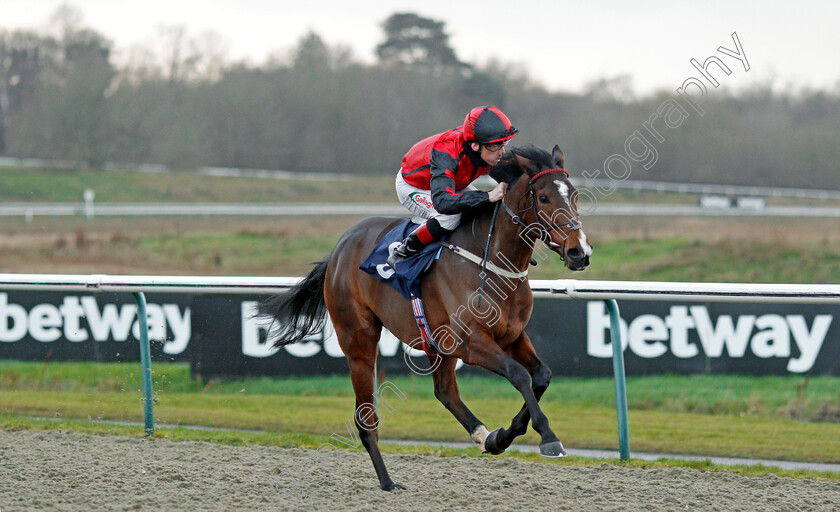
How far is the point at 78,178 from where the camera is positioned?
2747 cm

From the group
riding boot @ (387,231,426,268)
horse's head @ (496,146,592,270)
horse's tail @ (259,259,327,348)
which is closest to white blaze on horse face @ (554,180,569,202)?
horse's head @ (496,146,592,270)

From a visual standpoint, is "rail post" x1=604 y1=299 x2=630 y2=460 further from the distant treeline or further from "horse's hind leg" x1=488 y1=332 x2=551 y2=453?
the distant treeline

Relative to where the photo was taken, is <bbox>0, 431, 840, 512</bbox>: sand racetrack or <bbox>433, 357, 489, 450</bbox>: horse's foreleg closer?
<bbox>0, 431, 840, 512</bbox>: sand racetrack

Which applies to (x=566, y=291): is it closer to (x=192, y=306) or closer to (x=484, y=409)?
(x=484, y=409)

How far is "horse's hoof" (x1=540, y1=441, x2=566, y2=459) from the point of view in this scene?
3516 millimetres

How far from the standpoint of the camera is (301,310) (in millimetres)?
5277

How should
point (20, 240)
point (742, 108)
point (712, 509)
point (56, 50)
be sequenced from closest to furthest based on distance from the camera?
point (712, 509), point (20, 240), point (742, 108), point (56, 50)

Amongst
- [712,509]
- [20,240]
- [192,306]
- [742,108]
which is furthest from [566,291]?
[742,108]

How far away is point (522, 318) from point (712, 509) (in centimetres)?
118

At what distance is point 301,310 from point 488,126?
6.19 ft

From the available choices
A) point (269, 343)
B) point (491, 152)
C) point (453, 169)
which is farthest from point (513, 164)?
point (269, 343)

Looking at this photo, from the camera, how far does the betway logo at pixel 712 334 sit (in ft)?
20.7

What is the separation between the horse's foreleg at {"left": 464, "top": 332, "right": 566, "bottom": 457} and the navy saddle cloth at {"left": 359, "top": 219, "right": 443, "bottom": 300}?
0.52m

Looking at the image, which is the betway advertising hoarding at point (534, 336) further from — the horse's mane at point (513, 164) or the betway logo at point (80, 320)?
the horse's mane at point (513, 164)
